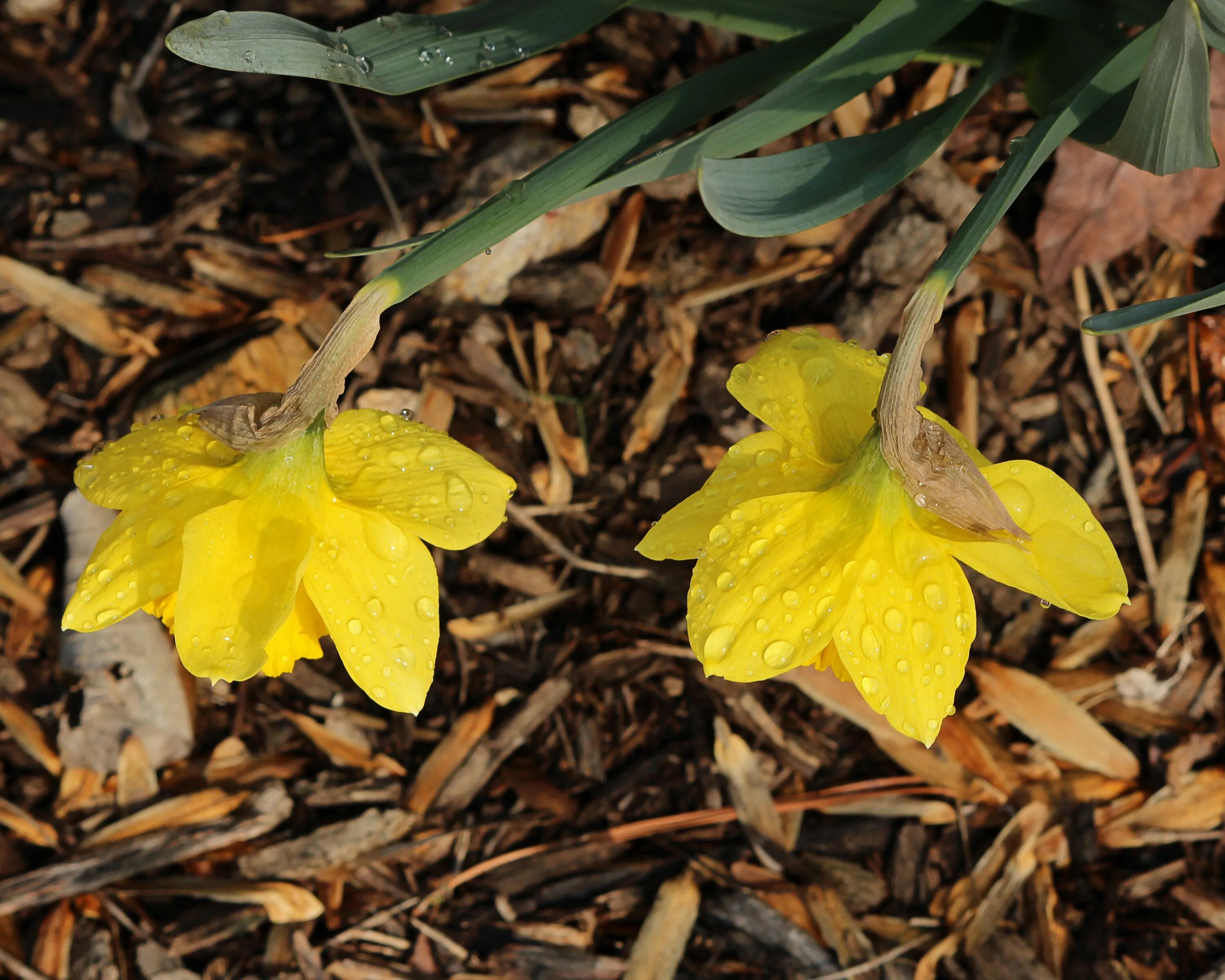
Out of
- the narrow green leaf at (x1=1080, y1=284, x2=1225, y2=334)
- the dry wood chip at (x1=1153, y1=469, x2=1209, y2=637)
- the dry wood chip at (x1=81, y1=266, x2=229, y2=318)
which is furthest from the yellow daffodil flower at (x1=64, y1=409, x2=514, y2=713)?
the dry wood chip at (x1=1153, y1=469, x2=1209, y2=637)

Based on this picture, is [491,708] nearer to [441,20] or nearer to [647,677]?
[647,677]

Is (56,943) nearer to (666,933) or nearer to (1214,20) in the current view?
(666,933)

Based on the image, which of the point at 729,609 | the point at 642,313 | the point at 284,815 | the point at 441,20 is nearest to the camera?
the point at 729,609

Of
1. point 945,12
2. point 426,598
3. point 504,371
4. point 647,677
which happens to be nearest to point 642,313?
point 504,371

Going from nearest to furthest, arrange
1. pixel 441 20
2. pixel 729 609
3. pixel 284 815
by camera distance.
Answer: pixel 729 609 < pixel 441 20 < pixel 284 815

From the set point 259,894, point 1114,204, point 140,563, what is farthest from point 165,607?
point 1114,204

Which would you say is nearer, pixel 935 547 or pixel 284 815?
pixel 935 547
